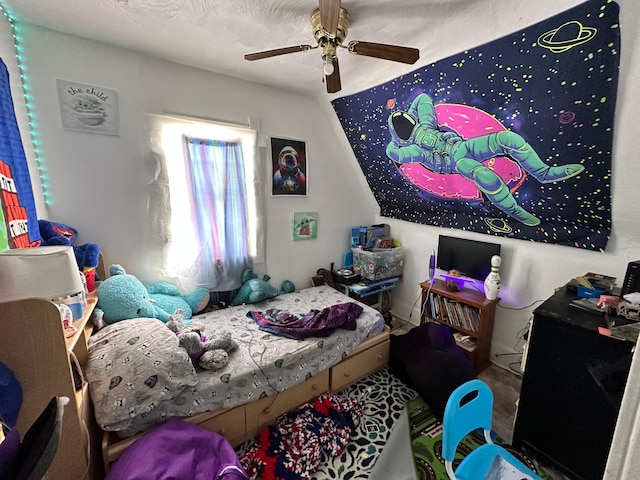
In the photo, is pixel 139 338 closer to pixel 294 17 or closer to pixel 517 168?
pixel 294 17

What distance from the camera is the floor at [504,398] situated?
174 centimetres

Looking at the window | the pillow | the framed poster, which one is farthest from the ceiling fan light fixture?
the pillow

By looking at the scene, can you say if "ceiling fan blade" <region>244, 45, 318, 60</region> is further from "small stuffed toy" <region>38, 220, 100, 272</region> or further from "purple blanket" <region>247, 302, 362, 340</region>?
"purple blanket" <region>247, 302, 362, 340</region>

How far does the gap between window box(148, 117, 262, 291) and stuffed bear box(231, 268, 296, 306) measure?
0.24 feet

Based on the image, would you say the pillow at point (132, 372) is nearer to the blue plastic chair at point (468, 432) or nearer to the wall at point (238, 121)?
the wall at point (238, 121)

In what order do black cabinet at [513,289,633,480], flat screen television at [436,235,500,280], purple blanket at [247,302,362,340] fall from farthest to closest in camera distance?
flat screen television at [436,235,500,280]
purple blanket at [247,302,362,340]
black cabinet at [513,289,633,480]

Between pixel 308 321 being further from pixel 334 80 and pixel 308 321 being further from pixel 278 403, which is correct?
pixel 334 80

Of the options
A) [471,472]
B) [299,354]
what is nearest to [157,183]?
[299,354]

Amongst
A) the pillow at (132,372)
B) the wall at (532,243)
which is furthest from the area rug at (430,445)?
the pillow at (132,372)

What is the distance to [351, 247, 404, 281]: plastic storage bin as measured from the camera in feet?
9.68

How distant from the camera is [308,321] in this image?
2094 mm

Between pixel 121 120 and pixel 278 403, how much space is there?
2.24 meters

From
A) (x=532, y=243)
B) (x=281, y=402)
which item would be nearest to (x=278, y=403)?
(x=281, y=402)

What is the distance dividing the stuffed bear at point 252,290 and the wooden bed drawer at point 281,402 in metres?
0.90
